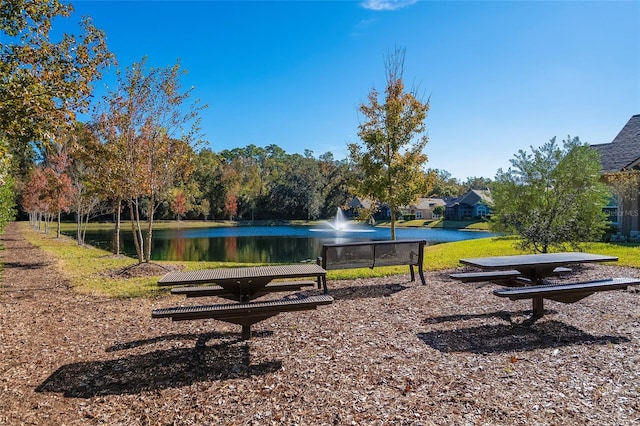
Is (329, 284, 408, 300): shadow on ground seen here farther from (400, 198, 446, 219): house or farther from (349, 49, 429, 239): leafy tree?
(400, 198, 446, 219): house

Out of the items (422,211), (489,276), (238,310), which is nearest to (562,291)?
(489,276)

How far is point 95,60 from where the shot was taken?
5465 millimetres

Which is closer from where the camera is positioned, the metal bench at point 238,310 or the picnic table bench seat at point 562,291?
the metal bench at point 238,310

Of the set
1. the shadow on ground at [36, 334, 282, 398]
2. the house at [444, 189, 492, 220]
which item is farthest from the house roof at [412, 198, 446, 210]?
the shadow on ground at [36, 334, 282, 398]

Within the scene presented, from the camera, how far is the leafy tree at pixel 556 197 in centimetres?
1072

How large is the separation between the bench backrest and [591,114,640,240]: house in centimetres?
1294

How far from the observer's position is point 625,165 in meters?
19.2

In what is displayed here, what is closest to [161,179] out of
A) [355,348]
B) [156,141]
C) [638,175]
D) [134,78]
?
[156,141]

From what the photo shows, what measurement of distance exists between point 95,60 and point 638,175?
51.2 ft

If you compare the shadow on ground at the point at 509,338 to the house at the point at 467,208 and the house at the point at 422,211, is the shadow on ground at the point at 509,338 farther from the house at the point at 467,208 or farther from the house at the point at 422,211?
the house at the point at 422,211

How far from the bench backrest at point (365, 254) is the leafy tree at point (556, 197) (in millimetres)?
4885

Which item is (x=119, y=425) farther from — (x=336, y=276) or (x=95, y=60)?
(x=336, y=276)

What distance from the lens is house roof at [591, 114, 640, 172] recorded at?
64.2 feet

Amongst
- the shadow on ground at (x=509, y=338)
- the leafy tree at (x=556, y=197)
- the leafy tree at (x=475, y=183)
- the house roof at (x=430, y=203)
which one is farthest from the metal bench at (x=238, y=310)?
the leafy tree at (x=475, y=183)
